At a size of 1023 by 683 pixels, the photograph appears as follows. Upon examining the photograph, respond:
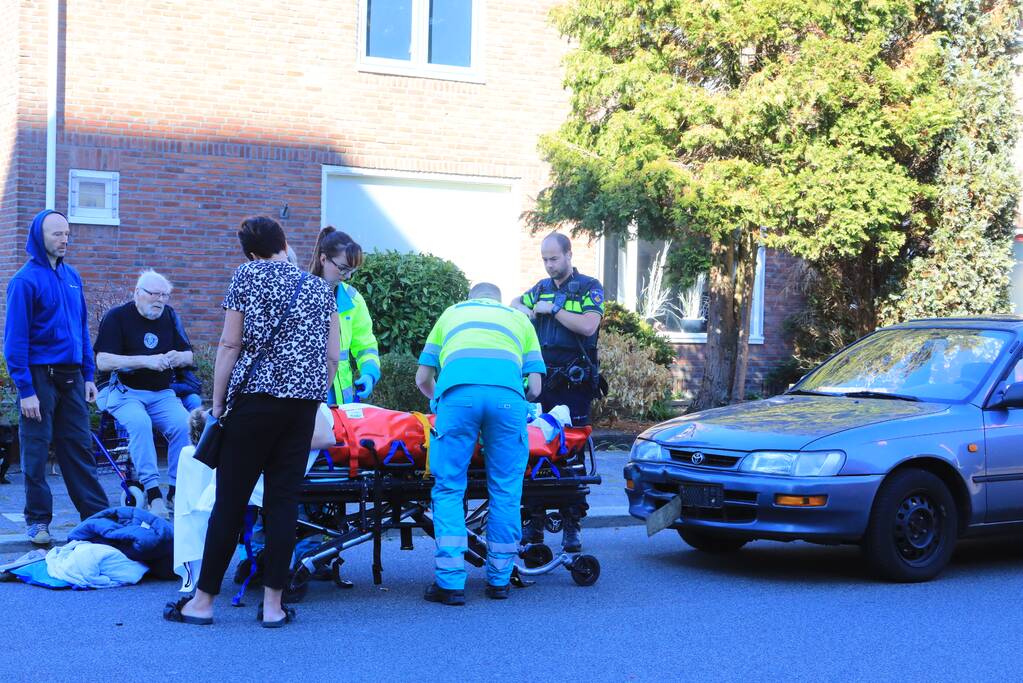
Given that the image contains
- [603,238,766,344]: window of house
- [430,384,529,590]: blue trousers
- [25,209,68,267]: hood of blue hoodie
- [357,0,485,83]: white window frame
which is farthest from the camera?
[603,238,766,344]: window of house

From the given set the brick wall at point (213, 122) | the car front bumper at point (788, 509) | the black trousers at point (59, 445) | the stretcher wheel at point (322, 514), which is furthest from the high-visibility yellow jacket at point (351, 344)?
the brick wall at point (213, 122)

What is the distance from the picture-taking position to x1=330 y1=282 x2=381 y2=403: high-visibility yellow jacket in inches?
305

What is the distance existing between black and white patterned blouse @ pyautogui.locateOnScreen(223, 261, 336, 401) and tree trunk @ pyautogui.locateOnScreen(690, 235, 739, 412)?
8906mm

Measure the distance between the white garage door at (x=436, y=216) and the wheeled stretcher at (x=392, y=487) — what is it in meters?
8.34

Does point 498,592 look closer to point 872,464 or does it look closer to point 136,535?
point 136,535

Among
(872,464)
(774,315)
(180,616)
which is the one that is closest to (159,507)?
(180,616)

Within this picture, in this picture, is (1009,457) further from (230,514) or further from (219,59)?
(219,59)

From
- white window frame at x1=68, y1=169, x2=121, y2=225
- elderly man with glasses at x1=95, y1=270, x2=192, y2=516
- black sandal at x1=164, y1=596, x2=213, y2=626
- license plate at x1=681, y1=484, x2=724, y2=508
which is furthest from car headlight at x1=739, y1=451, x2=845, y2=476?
white window frame at x1=68, y1=169, x2=121, y2=225

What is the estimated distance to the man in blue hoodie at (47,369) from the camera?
25.4 feet

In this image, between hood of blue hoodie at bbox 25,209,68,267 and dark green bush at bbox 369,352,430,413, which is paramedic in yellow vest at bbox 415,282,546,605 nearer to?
hood of blue hoodie at bbox 25,209,68,267

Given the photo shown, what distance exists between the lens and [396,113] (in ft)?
51.0

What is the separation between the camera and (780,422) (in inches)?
301

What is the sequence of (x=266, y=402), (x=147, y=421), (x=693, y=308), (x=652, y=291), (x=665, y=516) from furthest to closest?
(x=693, y=308)
(x=652, y=291)
(x=147, y=421)
(x=665, y=516)
(x=266, y=402)

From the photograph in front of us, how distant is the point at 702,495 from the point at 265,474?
2.74 meters
